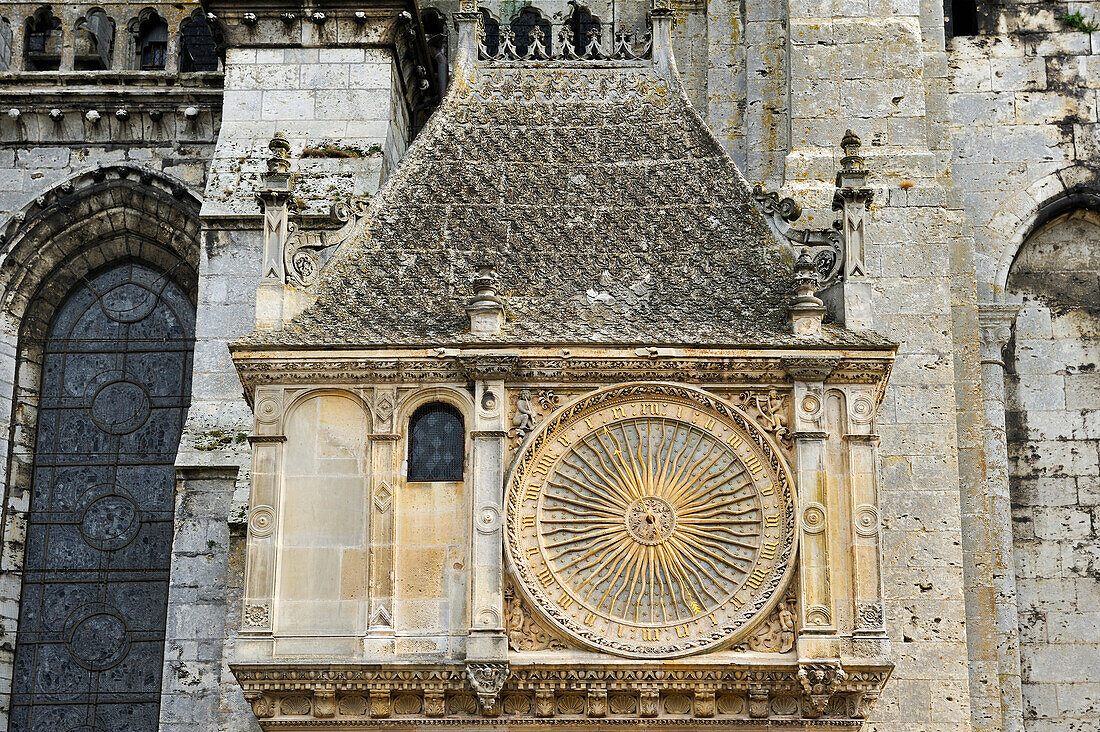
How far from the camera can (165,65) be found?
82.7ft

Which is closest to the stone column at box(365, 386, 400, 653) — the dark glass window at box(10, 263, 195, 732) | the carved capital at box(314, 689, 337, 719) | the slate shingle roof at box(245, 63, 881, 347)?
the carved capital at box(314, 689, 337, 719)

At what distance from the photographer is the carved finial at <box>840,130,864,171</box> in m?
19.5

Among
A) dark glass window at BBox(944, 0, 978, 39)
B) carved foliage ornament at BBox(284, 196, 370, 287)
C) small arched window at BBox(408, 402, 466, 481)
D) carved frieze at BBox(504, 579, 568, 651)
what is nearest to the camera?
carved frieze at BBox(504, 579, 568, 651)

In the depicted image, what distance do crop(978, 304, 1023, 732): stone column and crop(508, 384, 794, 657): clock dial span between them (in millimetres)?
4207

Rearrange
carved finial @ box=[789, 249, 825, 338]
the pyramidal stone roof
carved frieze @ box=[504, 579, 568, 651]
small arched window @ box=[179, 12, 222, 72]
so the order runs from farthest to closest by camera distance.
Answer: small arched window @ box=[179, 12, 222, 72]
the pyramidal stone roof
carved finial @ box=[789, 249, 825, 338]
carved frieze @ box=[504, 579, 568, 651]

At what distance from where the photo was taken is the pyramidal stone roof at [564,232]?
60.8 feet

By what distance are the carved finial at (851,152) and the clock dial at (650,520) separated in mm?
3106

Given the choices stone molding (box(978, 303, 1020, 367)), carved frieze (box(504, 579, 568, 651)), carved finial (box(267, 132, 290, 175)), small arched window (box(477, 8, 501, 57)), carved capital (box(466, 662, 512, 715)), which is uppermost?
small arched window (box(477, 8, 501, 57))

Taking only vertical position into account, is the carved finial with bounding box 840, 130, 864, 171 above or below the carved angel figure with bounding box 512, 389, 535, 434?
above

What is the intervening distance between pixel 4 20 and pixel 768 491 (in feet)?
43.0

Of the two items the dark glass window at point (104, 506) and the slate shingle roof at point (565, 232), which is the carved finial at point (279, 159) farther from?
the dark glass window at point (104, 506)

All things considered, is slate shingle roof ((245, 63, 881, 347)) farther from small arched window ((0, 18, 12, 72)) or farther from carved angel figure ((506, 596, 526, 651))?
small arched window ((0, 18, 12, 72))

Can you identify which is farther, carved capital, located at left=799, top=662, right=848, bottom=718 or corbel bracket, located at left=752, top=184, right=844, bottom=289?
corbel bracket, located at left=752, top=184, right=844, bottom=289

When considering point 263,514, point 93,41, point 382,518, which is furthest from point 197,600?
point 93,41
